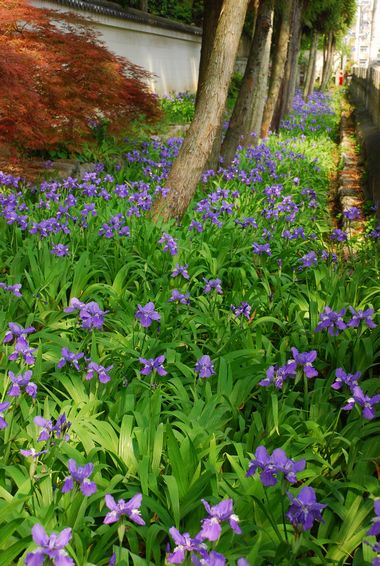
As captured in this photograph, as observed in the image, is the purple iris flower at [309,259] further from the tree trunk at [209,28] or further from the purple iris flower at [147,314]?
the tree trunk at [209,28]

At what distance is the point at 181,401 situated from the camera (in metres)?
2.36

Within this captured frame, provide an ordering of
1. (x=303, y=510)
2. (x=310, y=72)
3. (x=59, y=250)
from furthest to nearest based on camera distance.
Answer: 1. (x=310, y=72)
2. (x=59, y=250)
3. (x=303, y=510)

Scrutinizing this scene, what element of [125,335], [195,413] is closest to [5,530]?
[195,413]

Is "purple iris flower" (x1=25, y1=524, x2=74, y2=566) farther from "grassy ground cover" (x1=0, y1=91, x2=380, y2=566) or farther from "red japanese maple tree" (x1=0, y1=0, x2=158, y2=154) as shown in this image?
"red japanese maple tree" (x1=0, y1=0, x2=158, y2=154)

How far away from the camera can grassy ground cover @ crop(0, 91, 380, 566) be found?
1.65 metres

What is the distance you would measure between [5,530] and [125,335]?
5.00ft

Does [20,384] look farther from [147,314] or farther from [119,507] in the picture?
[119,507]

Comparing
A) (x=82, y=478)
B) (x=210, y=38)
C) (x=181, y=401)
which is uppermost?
(x=210, y=38)

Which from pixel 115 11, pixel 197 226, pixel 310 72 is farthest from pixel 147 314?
pixel 310 72

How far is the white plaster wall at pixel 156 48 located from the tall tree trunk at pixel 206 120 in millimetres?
5820

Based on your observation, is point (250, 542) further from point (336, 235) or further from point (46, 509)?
point (336, 235)

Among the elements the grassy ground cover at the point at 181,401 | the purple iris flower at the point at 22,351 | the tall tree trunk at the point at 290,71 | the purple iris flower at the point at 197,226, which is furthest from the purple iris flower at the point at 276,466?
the tall tree trunk at the point at 290,71

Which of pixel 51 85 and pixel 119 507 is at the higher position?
pixel 51 85

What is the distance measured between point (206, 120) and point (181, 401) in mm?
3170
